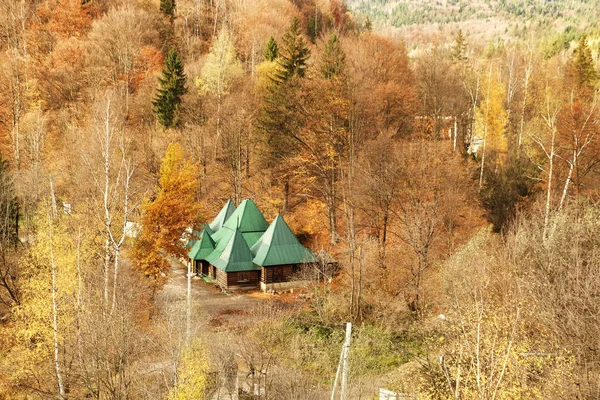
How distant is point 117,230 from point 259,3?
53437 millimetres

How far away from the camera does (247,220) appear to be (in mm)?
32719

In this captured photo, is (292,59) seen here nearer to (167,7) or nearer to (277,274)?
(277,274)

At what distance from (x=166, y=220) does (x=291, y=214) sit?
1239 centimetres

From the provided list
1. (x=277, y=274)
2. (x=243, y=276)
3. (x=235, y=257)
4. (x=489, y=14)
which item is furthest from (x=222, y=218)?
(x=489, y=14)

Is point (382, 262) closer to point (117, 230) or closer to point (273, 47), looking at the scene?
point (117, 230)

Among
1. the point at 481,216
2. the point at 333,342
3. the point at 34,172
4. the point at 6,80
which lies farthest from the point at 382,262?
the point at 6,80

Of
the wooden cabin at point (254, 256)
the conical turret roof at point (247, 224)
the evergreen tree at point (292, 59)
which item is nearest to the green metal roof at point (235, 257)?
the wooden cabin at point (254, 256)

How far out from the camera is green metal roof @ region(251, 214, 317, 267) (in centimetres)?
2980

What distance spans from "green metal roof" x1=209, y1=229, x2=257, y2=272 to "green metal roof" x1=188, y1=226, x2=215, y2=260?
1398mm

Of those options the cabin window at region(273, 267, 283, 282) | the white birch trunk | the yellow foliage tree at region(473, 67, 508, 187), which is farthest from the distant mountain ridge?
the white birch trunk

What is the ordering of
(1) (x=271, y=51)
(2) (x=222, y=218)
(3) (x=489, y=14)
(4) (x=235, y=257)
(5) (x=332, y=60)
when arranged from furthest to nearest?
1. (3) (x=489, y=14)
2. (1) (x=271, y=51)
3. (5) (x=332, y=60)
4. (2) (x=222, y=218)
5. (4) (x=235, y=257)

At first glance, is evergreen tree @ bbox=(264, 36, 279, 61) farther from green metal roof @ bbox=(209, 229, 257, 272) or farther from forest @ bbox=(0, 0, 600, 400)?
green metal roof @ bbox=(209, 229, 257, 272)

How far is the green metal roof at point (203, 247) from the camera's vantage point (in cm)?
3231

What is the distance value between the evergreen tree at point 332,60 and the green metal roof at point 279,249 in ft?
36.4
